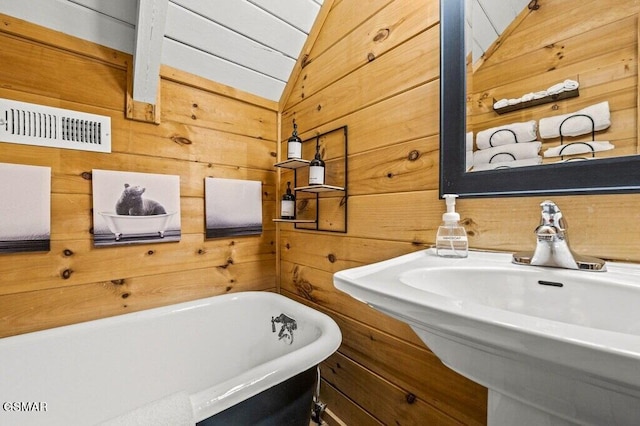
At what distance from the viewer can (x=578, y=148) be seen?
677 mm

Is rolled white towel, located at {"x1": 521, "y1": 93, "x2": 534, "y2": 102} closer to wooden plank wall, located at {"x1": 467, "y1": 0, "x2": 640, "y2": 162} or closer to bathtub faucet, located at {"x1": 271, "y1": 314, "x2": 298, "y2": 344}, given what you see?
wooden plank wall, located at {"x1": 467, "y1": 0, "x2": 640, "y2": 162}

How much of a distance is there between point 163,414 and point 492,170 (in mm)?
1022

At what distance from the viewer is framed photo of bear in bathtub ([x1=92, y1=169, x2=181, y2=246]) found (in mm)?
1199

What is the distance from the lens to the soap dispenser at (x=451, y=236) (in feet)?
2.61

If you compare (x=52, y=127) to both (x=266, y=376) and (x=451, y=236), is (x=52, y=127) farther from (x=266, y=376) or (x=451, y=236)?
(x=451, y=236)

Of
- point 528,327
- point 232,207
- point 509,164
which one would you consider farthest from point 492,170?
point 232,207

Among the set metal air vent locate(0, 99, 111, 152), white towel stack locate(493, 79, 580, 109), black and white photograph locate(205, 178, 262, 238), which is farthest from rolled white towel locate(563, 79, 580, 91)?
metal air vent locate(0, 99, 111, 152)

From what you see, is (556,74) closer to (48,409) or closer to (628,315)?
(628,315)

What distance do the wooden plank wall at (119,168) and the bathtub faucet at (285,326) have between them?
386 millimetres

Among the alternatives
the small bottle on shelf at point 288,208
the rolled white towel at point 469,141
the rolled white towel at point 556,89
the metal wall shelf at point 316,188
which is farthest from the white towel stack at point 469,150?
the small bottle on shelf at point 288,208

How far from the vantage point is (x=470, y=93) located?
87 cm

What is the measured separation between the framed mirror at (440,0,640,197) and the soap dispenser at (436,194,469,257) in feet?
0.28

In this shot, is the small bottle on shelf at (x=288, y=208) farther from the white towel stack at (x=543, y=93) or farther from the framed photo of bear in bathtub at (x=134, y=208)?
the white towel stack at (x=543, y=93)

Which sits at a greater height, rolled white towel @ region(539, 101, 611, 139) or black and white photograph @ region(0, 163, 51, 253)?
rolled white towel @ region(539, 101, 611, 139)
